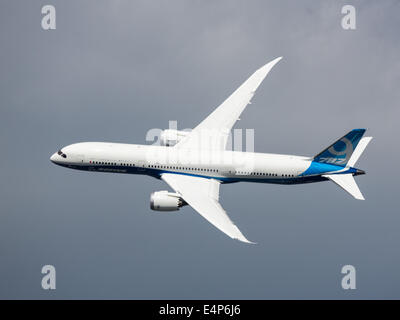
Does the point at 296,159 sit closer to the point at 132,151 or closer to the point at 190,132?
the point at 190,132

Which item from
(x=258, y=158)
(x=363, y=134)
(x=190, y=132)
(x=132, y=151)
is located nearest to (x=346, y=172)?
(x=363, y=134)

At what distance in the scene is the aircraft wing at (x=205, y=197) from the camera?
61.3 meters

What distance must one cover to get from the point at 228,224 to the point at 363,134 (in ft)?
69.0

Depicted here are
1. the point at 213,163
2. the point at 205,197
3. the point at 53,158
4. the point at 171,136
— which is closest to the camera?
the point at 205,197

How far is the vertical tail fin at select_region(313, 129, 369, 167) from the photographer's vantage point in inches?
2726

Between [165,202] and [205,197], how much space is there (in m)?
4.88

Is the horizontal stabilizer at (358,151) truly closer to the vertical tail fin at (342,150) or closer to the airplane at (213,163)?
the airplane at (213,163)

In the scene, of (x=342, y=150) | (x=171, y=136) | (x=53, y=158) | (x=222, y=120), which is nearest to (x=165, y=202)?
(x=171, y=136)

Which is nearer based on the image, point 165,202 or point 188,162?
point 165,202

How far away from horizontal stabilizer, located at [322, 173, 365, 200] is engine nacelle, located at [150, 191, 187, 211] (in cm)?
1937

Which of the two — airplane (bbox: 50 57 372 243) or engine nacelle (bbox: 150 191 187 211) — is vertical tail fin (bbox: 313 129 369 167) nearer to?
airplane (bbox: 50 57 372 243)

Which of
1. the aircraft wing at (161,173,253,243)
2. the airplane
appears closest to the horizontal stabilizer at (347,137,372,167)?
the airplane

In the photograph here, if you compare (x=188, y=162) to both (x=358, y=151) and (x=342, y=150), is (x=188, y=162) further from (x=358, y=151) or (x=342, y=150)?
(x=358, y=151)

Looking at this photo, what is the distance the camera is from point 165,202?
66.1m
